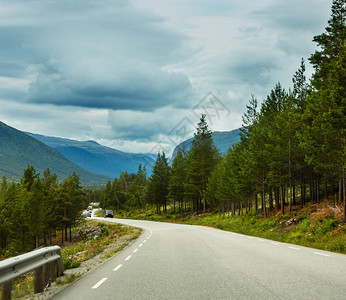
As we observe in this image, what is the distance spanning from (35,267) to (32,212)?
4088cm

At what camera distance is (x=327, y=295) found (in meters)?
5.68

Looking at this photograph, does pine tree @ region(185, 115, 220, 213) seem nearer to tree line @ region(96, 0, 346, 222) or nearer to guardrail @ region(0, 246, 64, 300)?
tree line @ region(96, 0, 346, 222)

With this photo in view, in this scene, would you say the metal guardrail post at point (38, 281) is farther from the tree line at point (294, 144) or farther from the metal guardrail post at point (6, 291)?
the tree line at point (294, 144)

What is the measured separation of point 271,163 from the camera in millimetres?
29312

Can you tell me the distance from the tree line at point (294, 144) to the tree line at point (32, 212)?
22.2 metres

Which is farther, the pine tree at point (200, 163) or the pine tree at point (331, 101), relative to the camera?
the pine tree at point (200, 163)

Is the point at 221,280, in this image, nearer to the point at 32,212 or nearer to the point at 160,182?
the point at 32,212

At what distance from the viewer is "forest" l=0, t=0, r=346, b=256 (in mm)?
21125

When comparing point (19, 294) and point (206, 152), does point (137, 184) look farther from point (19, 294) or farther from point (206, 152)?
point (19, 294)

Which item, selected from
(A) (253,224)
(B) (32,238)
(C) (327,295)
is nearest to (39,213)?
(B) (32,238)

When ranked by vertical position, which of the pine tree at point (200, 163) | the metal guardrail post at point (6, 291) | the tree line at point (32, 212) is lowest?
the tree line at point (32, 212)

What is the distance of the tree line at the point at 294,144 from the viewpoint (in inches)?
803

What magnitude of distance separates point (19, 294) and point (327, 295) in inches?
263

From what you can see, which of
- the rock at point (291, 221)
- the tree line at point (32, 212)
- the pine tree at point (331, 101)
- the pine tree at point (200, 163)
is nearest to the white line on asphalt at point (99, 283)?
the pine tree at point (331, 101)
